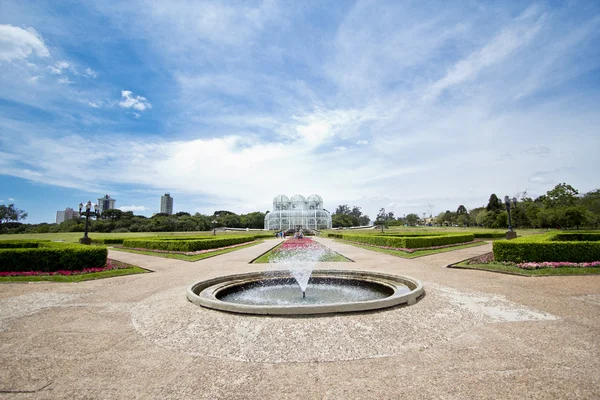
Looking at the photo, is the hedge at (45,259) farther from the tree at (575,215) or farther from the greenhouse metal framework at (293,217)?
the greenhouse metal framework at (293,217)

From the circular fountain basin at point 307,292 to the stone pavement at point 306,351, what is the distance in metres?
0.24

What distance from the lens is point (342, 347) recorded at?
4797 mm

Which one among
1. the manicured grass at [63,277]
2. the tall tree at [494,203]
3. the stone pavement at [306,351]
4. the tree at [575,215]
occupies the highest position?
the tall tree at [494,203]

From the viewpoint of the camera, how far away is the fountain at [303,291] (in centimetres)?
640

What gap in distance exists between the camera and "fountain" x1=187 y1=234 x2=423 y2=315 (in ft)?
21.0

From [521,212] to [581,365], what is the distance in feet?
238

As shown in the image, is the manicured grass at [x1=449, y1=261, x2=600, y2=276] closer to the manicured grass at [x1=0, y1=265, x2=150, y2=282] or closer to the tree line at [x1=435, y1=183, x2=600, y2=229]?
the manicured grass at [x1=0, y1=265, x2=150, y2=282]

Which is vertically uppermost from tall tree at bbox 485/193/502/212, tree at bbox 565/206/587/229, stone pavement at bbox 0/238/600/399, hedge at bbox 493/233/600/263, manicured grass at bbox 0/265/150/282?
tall tree at bbox 485/193/502/212

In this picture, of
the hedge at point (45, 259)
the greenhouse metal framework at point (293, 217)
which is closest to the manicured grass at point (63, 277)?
the hedge at point (45, 259)

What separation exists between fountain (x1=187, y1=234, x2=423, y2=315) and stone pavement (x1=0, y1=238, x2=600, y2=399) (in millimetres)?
243

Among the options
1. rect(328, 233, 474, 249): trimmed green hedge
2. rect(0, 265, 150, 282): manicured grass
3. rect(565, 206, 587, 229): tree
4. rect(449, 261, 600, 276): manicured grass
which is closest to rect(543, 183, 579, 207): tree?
rect(565, 206, 587, 229): tree

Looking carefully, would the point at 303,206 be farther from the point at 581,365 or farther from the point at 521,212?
the point at 581,365

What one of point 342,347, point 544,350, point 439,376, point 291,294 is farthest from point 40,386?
point 544,350

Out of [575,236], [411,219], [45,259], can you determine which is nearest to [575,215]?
[575,236]
